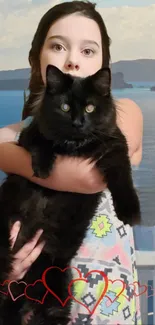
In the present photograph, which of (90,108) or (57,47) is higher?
(57,47)

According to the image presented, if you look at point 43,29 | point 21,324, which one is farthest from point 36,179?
point 43,29

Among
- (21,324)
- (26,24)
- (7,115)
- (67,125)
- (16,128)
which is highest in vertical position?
(26,24)

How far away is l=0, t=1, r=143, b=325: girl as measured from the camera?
4.03 ft

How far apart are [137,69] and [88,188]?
3.36 ft

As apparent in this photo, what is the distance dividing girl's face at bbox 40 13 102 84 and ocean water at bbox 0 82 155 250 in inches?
24.2

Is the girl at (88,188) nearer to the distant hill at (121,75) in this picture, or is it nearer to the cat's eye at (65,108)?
the cat's eye at (65,108)

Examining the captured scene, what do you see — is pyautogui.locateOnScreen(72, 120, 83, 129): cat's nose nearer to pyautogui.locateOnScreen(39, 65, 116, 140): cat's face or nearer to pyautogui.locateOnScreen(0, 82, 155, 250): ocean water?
pyautogui.locateOnScreen(39, 65, 116, 140): cat's face

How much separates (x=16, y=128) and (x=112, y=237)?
48cm

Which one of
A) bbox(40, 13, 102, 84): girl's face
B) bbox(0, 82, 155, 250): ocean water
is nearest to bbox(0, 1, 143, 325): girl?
bbox(40, 13, 102, 84): girl's face

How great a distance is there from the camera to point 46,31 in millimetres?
1359

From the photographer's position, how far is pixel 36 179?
3.89 ft

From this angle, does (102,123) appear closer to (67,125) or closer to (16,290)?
(67,125)

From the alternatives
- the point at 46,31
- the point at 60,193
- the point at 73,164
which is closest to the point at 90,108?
the point at 73,164

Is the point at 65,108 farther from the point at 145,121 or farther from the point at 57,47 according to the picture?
the point at 145,121
